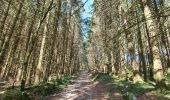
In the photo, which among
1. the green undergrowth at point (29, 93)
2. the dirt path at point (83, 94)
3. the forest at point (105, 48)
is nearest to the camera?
the forest at point (105, 48)

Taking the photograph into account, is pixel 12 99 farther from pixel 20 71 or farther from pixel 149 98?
pixel 20 71

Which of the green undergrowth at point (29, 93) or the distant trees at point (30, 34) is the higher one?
the distant trees at point (30, 34)

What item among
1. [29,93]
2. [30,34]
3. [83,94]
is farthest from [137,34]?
[29,93]

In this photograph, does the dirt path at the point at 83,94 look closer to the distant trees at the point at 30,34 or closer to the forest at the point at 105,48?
the forest at the point at 105,48

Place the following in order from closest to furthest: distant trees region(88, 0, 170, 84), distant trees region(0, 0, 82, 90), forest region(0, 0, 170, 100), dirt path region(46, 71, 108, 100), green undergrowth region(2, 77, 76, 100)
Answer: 1. distant trees region(88, 0, 170, 84)
2. forest region(0, 0, 170, 100)
3. green undergrowth region(2, 77, 76, 100)
4. dirt path region(46, 71, 108, 100)
5. distant trees region(0, 0, 82, 90)

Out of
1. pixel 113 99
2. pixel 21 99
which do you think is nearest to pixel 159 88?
pixel 113 99

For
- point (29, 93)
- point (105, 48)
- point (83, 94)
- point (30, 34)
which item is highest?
point (30, 34)

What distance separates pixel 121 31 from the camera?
133 inches

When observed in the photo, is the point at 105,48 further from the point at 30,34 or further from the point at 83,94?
the point at 83,94

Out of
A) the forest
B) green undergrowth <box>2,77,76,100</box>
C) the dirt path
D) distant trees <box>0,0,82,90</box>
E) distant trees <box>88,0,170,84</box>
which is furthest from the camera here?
distant trees <box>0,0,82,90</box>

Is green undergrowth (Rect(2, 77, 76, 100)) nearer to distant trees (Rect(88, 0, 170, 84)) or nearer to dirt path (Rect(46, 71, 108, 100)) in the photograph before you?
dirt path (Rect(46, 71, 108, 100))

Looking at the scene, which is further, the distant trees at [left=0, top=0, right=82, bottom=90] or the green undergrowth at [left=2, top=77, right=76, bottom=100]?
the distant trees at [left=0, top=0, right=82, bottom=90]

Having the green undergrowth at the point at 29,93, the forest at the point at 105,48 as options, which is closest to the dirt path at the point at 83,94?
the forest at the point at 105,48

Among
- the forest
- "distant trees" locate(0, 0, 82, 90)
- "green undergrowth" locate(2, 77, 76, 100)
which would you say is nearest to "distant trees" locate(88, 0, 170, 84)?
the forest
